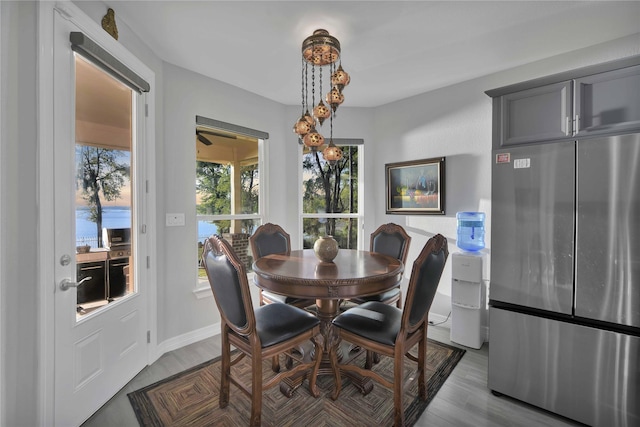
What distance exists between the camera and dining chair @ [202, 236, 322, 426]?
4.99ft

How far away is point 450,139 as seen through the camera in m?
3.06

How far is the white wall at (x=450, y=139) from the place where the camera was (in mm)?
2701

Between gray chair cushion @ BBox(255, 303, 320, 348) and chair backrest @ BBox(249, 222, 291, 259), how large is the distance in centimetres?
82

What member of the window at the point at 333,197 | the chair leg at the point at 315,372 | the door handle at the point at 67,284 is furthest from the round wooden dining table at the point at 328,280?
the window at the point at 333,197

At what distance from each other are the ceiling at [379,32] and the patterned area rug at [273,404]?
101 inches

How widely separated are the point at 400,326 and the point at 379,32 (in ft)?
6.66

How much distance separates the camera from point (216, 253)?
160cm

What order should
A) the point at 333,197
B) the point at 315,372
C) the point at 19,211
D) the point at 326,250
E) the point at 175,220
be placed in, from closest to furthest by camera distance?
the point at 19,211
the point at 315,372
the point at 326,250
the point at 175,220
the point at 333,197

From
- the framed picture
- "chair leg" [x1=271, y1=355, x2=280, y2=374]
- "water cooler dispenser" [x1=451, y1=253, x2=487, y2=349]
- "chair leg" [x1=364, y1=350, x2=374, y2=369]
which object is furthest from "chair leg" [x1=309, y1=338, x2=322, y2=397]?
the framed picture

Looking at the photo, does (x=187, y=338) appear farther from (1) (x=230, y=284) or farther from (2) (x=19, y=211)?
(2) (x=19, y=211)

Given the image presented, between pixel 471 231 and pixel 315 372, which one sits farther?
pixel 471 231

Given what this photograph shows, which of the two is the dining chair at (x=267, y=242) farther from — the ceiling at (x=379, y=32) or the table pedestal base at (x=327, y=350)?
the ceiling at (x=379, y=32)

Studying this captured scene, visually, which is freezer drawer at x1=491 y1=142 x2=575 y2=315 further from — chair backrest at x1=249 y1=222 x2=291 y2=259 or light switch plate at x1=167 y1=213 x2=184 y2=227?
light switch plate at x1=167 y1=213 x2=184 y2=227

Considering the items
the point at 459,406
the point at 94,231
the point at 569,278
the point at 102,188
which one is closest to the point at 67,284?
the point at 94,231
